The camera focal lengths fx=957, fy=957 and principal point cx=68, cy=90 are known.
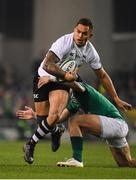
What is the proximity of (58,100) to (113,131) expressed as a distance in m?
0.88

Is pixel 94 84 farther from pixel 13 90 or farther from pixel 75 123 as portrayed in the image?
pixel 75 123

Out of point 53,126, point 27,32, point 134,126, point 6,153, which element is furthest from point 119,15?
point 53,126

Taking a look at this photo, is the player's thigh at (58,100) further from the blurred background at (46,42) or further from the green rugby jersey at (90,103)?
the blurred background at (46,42)

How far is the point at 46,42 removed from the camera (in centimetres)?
3316

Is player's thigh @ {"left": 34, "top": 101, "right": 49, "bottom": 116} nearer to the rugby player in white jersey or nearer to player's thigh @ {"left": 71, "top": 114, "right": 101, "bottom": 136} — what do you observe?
the rugby player in white jersey

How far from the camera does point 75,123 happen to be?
41.8 ft

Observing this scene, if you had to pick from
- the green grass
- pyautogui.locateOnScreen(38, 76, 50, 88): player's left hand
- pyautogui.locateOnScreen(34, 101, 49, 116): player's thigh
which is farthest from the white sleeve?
the green grass

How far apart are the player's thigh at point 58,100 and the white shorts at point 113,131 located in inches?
23.1

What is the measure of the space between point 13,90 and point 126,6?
11286 millimetres

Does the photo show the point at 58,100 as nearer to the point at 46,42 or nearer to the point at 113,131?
the point at 113,131

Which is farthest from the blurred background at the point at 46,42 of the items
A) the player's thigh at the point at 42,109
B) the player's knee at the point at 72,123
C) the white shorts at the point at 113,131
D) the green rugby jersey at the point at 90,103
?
the player's knee at the point at 72,123

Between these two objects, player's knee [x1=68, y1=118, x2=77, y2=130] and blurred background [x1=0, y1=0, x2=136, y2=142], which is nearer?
player's knee [x1=68, y1=118, x2=77, y2=130]

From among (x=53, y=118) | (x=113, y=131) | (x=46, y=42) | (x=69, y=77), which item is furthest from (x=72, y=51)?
(x=46, y=42)

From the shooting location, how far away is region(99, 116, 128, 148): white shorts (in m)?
12.9
